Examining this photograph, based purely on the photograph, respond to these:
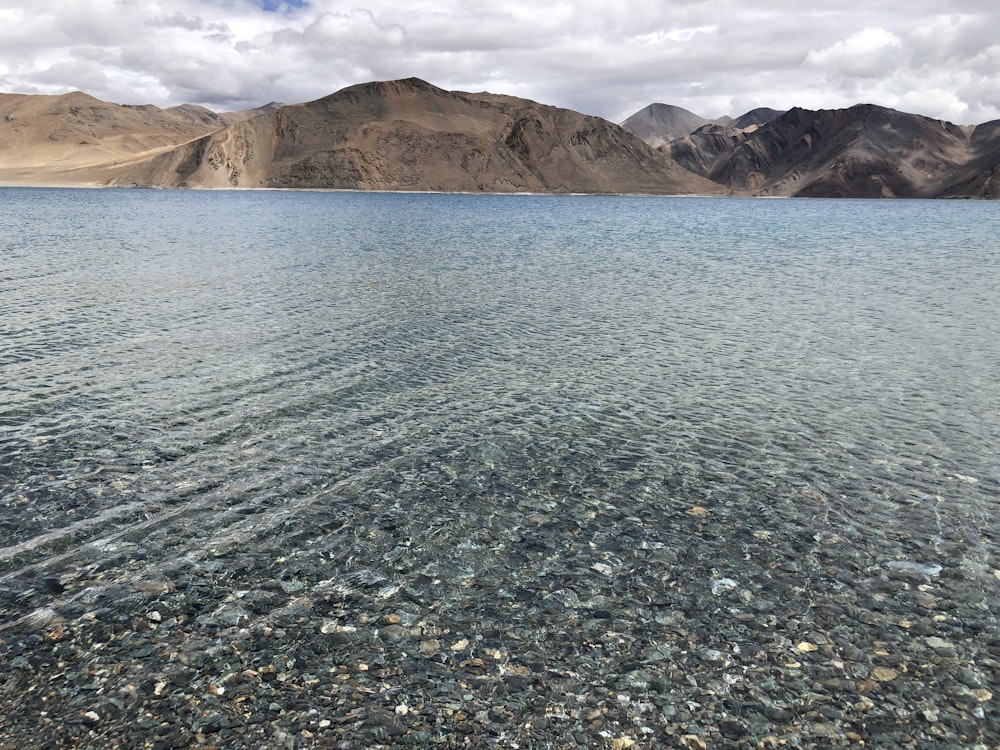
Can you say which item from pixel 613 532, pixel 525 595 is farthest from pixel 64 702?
pixel 613 532

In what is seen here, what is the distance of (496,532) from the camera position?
9812 mm

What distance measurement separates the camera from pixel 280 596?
26.8 feet

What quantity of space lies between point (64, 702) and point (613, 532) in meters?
6.58

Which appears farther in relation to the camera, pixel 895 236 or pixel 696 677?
pixel 895 236

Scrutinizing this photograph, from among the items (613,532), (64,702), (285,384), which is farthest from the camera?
(285,384)

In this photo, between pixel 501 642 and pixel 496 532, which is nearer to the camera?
pixel 501 642

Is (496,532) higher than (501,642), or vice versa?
(501,642)

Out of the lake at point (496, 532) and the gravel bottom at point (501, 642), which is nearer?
the gravel bottom at point (501, 642)

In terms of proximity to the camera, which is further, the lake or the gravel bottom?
the lake

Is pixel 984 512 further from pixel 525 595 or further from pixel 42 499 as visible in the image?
pixel 42 499

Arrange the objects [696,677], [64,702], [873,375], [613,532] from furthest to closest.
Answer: [873,375] < [613,532] < [696,677] < [64,702]

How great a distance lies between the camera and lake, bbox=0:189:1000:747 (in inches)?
261

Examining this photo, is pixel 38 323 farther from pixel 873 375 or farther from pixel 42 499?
pixel 873 375

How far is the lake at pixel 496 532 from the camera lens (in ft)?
21.7
